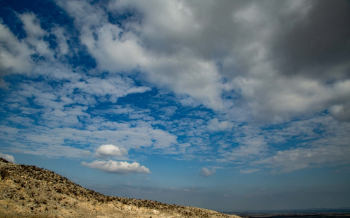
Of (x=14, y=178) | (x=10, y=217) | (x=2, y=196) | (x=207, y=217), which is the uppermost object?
(x=14, y=178)

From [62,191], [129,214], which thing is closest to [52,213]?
[62,191]

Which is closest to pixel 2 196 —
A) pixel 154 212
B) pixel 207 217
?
pixel 154 212

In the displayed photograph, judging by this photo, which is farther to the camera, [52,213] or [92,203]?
Result: [92,203]

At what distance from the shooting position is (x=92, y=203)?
3192cm

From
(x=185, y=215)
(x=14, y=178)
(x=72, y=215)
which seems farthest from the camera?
(x=185, y=215)

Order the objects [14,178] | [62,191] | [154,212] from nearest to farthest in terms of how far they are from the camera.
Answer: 1. [14,178]
2. [62,191]
3. [154,212]

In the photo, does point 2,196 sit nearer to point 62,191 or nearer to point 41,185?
point 41,185

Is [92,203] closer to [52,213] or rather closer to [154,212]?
[52,213]

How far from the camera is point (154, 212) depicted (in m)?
37.9

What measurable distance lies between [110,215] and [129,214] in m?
4.08

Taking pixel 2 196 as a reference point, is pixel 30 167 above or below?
above

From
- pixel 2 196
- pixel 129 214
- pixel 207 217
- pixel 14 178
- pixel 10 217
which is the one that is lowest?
pixel 207 217

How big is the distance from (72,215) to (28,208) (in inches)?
199

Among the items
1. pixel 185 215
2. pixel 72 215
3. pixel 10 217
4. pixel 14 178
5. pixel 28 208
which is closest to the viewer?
pixel 10 217
